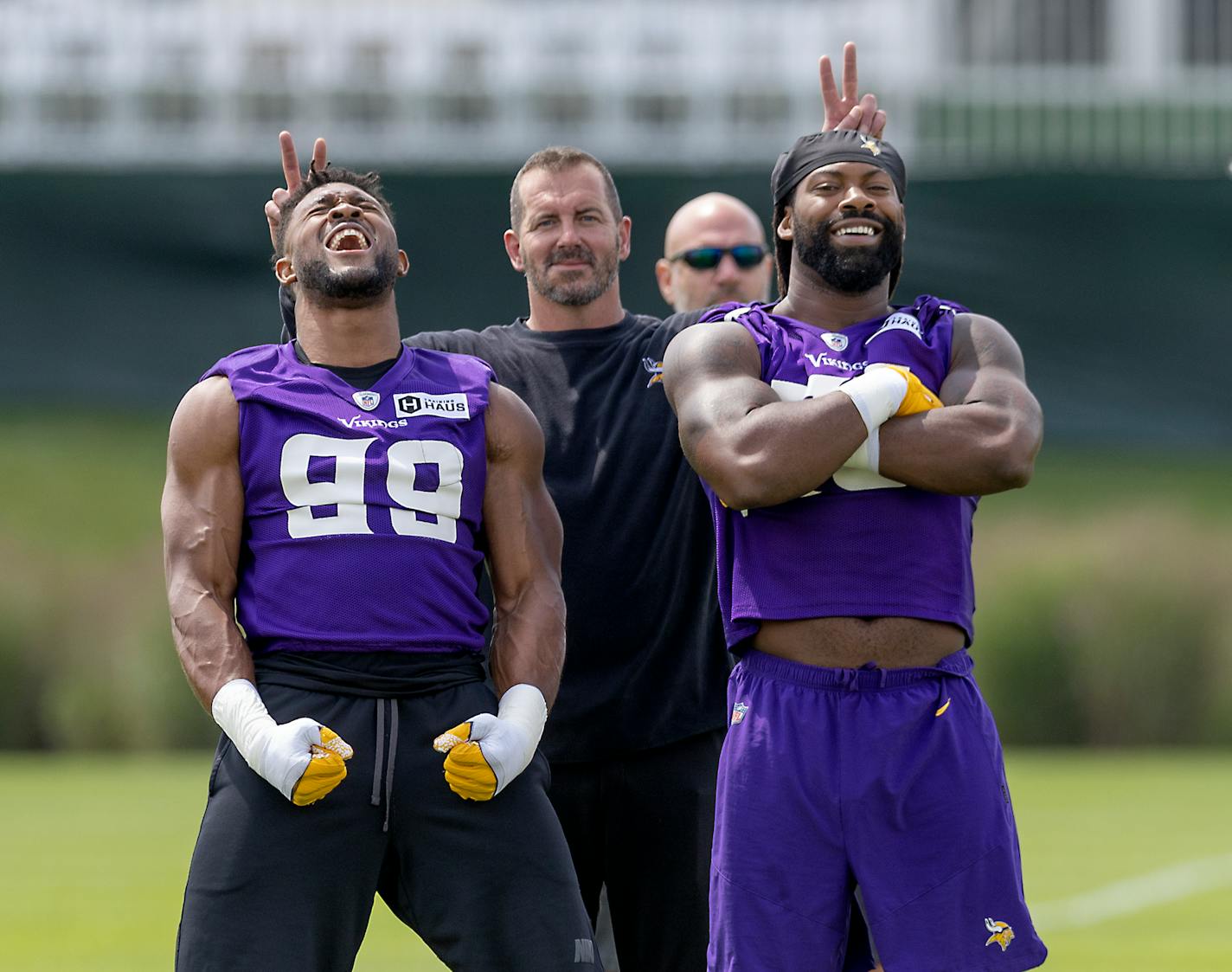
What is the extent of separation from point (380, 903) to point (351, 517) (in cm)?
592

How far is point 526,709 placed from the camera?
13.2 ft

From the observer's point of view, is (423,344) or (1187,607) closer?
(423,344)

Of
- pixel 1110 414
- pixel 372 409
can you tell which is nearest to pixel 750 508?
pixel 372 409

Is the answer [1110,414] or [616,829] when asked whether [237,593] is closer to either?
[616,829]

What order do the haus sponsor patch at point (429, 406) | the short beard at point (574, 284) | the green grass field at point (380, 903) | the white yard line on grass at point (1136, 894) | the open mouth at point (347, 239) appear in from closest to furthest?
the haus sponsor patch at point (429, 406)
the open mouth at point (347, 239)
the short beard at point (574, 284)
the green grass field at point (380, 903)
the white yard line on grass at point (1136, 894)

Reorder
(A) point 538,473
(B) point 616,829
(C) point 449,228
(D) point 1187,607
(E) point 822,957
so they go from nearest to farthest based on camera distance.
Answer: (E) point 822,957, (A) point 538,473, (B) point 616,829, (C) point 449,228, (D) point 1187,607

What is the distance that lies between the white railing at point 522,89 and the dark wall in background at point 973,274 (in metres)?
3.51

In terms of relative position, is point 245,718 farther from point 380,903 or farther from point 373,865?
point 380,903

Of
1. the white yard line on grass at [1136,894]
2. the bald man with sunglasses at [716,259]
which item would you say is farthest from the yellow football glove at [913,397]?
the white yard line on grass at [1136,894]

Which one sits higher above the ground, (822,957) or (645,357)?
(645,357)

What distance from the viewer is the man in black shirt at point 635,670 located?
190 inches

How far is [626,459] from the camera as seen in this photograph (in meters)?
4.88

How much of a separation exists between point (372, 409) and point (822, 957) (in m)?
1.40

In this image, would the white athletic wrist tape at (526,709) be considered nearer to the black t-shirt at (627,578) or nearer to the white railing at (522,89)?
the black t-shirt at (627,578)
